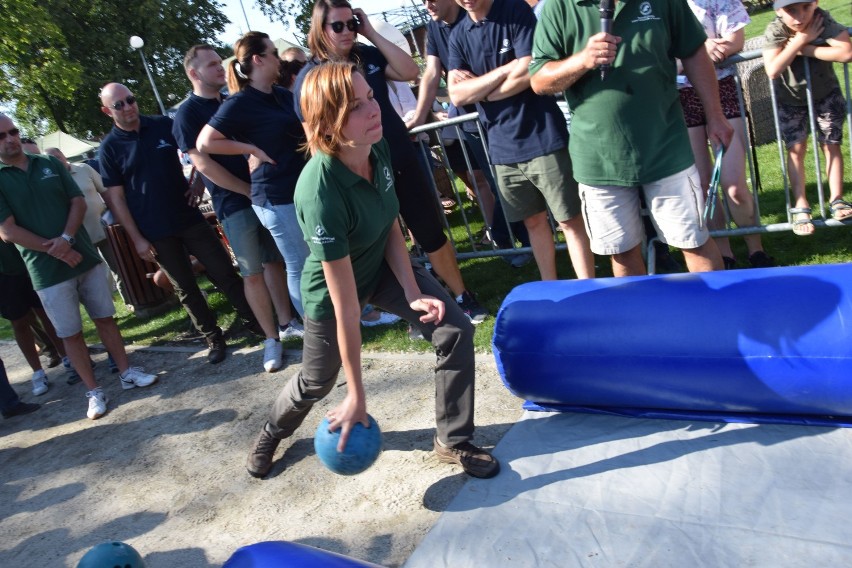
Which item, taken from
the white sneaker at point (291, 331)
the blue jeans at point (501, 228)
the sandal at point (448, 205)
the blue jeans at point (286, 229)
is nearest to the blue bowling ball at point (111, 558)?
the blue jeans at point (286, 229)

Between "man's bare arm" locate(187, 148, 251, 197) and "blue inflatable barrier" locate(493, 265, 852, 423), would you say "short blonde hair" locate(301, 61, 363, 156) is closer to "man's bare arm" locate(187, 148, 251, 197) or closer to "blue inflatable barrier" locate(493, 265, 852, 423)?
"blue inflatable barrier" locate(493, 265, 852, 423)

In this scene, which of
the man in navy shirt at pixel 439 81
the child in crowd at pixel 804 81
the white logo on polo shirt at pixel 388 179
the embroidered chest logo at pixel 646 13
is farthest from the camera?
the man in navy shirt at pixel 439 81

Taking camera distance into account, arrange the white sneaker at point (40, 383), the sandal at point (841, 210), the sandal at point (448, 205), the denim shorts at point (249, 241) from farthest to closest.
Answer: the sandal at point (448, 205) < the white sneaker at point (40, 383) < the denim shorts at point (249, 241) < the sandal at point (841, 210)

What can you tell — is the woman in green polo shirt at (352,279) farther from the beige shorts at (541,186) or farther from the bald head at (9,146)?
the bald head at (9,146)

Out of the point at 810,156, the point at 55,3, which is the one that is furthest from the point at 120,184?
the point at 55,3

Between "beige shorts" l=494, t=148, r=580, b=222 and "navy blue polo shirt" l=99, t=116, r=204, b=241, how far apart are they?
2850 millimetres

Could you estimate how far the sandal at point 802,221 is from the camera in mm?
4434

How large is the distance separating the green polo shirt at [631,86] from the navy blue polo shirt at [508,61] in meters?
0.59

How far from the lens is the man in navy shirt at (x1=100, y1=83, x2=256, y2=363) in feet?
19.1

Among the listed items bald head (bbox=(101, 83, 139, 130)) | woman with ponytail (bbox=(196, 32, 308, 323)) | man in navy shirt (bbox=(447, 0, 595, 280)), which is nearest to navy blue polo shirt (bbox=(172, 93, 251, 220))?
woman with ponytail (bbox=(196, 32, 308, 323))

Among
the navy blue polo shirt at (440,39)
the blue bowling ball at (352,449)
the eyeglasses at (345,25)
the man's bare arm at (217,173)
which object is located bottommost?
the blue bowling ball at (352,449)

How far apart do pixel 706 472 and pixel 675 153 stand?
1515mm

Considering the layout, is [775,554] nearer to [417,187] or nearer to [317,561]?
[317,561]

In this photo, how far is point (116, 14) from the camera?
3161cm
